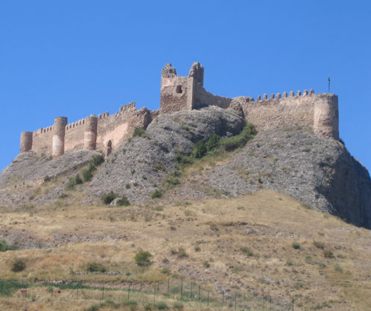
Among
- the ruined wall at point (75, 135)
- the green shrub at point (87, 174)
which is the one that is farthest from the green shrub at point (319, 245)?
the ruined wall at point (75, 135)

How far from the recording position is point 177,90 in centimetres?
7262

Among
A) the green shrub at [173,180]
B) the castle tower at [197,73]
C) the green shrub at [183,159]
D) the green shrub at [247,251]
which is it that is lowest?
the green shrub at [247,251]

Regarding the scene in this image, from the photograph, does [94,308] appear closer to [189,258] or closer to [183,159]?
[189,258]

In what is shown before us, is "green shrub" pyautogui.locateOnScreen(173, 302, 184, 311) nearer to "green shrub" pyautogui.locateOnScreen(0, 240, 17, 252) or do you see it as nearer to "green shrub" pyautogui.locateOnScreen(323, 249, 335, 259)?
"green shrub" pyautogui.locateOnScreen(323, 249, 335, 259)

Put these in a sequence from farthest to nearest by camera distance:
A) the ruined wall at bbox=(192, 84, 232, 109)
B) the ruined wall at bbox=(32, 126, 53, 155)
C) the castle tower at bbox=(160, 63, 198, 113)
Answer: the ruined wall at bbox=(32, 126, 53, 155), the ruined wall at bbox=(192, 84, 232, 109), the castle tower at bbox=(160, 63, 198, 113)

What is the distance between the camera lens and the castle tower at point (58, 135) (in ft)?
262

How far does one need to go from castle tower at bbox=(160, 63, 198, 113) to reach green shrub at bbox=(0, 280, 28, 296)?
28600 mm

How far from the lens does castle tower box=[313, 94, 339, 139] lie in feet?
224

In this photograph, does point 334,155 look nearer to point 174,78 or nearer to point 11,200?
point 174,78

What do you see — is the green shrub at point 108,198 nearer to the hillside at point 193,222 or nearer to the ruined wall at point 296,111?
the hillside at point 193,222

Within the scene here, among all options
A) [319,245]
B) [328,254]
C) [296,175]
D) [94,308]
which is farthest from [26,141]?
[94,308]

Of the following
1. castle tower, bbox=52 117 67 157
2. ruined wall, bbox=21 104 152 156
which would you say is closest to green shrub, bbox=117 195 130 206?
ruined wall, bbox=21 104 152 156

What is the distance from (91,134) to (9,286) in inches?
1343

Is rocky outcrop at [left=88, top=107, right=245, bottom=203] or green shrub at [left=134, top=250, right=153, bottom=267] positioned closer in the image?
green shrub at [left=134, top=250, right=153, bottom=267]
